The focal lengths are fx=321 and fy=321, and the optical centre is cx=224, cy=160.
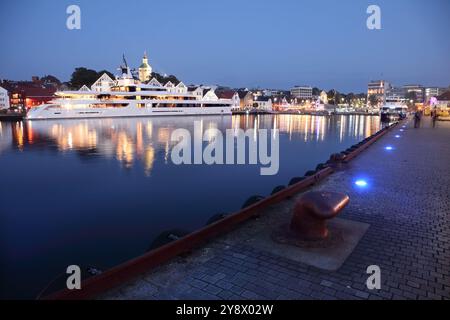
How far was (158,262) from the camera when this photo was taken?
5.43 m

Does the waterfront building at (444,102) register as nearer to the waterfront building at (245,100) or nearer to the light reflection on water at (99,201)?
the light reflection on water at (99,201)

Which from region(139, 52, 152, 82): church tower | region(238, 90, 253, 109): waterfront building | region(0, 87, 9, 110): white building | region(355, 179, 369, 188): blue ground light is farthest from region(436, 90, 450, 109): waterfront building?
region(0, 87, 9, 110): white building

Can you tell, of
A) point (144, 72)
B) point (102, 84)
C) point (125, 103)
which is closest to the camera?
point (125, 103)

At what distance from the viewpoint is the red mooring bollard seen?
6039mm

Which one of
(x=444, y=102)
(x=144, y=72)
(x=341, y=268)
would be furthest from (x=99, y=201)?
(x=144, y=72)

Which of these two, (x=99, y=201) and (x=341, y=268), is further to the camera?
(x=99, y=201)

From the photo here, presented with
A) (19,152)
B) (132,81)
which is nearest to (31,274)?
(19,152)

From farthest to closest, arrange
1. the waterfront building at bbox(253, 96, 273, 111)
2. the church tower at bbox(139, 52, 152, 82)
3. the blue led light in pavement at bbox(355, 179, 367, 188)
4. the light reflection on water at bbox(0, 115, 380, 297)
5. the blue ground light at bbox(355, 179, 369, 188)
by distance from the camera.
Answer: the waterfront building at bbox(253, 96, 273, 111), the church tower at bbox(139, 52, 152, 82), the blue led light in pavement at bbox(355, 179, 367, 188), the blue ground light at bbox(355, 179, 369, 188), the light reflection on water at bbox(0, 115, 380, 297)

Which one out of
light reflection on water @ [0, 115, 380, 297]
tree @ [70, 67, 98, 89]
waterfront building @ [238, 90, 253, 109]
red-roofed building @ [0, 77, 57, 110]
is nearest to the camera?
light reflection on water @ [0, 115, 380, 297]

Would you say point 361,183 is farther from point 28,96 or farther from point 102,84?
point 28,96

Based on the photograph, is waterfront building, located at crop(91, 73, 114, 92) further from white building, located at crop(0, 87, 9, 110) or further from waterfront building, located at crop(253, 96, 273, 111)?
waterfront building, located at crop(253, 96, 273, 111)

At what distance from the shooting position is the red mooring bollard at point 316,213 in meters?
6.04

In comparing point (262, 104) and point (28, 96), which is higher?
point (28, 96)

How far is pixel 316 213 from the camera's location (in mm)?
6043
